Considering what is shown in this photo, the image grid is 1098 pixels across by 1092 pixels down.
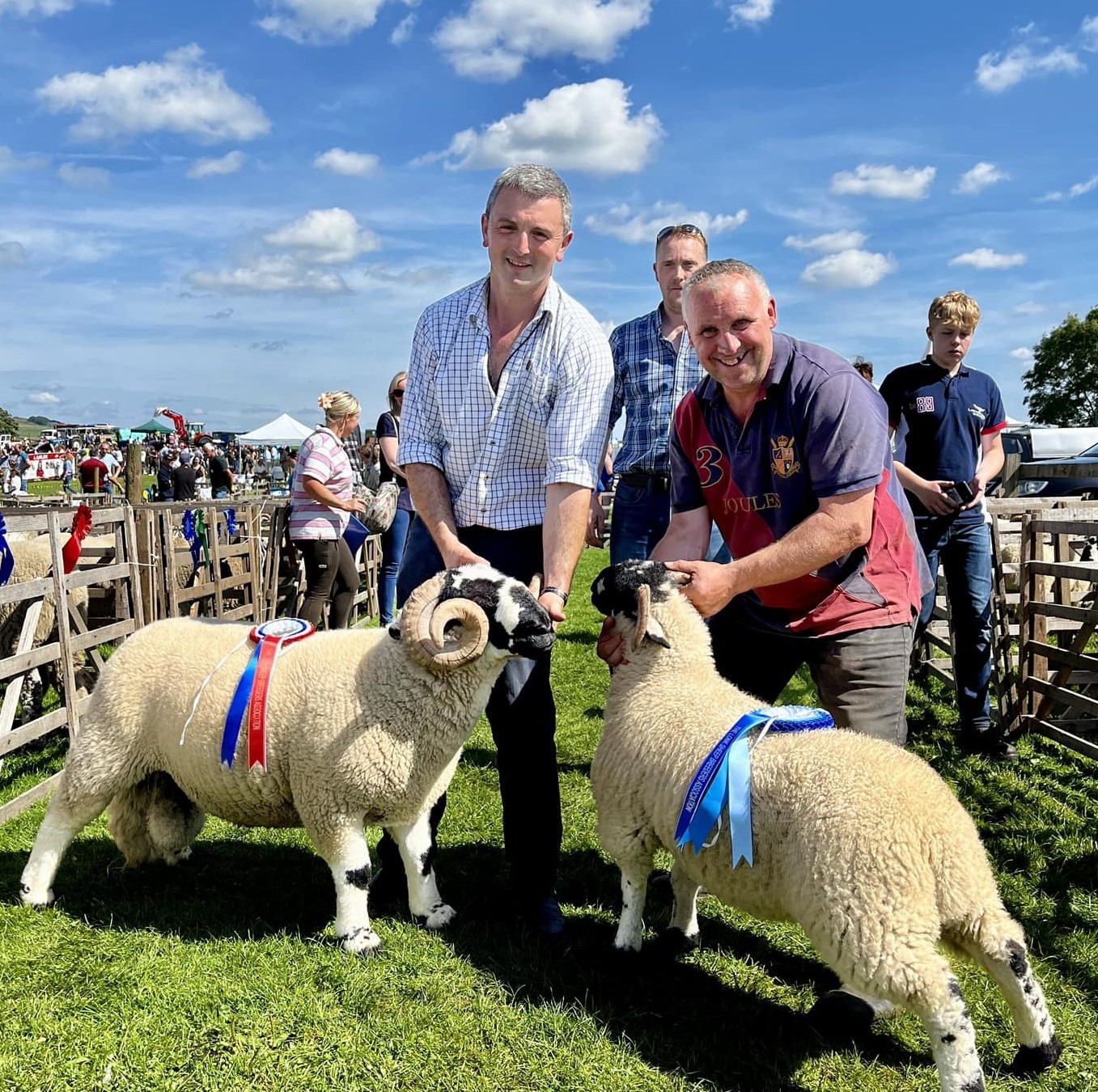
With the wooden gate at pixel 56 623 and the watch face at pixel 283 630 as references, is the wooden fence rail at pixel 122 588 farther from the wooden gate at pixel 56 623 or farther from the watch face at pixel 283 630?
the watch face at pixel 283 630

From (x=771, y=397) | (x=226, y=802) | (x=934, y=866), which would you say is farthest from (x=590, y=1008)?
(x=771, y=397)

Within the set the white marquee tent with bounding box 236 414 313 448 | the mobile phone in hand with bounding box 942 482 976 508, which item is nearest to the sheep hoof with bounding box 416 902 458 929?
the mobile phone in hand with bounding box 942 482 976 508

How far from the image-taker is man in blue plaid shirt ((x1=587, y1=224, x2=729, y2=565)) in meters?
5.09

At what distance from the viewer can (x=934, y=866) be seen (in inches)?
99.1

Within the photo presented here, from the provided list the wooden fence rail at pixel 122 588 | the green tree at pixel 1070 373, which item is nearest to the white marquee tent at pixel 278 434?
the wooden fence rail at pixel 122 588

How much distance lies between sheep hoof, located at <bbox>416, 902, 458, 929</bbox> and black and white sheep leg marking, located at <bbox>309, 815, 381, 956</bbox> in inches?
10.1

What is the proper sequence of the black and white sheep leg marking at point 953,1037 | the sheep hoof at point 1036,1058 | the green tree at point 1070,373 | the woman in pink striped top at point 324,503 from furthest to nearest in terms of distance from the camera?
the green tree at point 1070,373 → the woman in pink striped top at point 324,503 → the sheep hoof at point 1036,1058 → the black and white sheep leg marking at point 953,1037

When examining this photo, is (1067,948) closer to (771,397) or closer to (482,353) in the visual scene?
(771,397)

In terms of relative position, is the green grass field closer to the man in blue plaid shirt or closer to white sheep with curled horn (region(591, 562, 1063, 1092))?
white sheep with curled horn (region(591, 562, 1063, 1092))

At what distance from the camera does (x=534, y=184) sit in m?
3.27

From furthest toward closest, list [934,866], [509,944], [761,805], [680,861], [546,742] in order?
1. [546,742]
2. [509,944]
3. [680,861]
4. [761,805]
5. [934,866]

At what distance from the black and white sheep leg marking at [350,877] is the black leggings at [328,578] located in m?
5.14

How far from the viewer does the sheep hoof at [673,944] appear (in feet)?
11.4

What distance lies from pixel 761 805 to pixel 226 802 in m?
2.12
